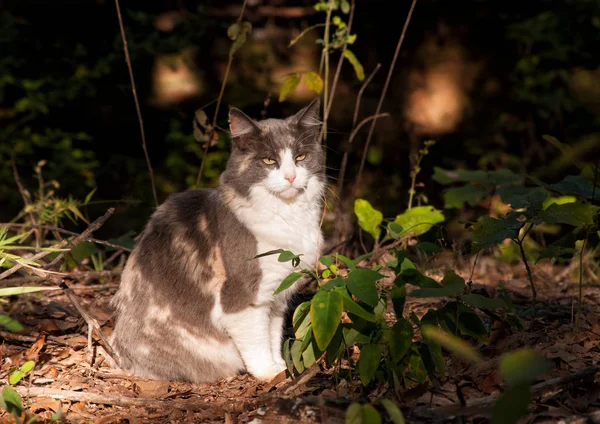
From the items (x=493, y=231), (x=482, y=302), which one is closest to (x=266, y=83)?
(x=493, y=231)

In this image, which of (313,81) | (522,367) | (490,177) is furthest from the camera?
(490,177)

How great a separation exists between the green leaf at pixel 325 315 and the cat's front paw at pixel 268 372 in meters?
0.89

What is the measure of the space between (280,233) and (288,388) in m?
0.75

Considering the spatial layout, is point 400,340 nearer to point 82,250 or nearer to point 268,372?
point 268,372

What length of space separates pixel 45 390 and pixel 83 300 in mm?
1290

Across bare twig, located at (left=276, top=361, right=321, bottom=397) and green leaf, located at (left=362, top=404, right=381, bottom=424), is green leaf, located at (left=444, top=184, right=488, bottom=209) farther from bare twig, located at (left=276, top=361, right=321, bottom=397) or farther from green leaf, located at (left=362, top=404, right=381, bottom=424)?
green leaf, located at (left=362, top=404, right=381, bottom=424)

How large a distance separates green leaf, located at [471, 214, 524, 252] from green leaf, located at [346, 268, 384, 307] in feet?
2.29

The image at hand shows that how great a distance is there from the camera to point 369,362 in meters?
2.31

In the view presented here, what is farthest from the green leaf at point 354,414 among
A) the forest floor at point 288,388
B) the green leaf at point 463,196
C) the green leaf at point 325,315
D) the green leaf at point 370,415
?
the green leaf at point 463,196

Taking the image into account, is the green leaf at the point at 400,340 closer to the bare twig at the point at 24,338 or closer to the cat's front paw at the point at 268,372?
the cat's front paw at the point at 268,372

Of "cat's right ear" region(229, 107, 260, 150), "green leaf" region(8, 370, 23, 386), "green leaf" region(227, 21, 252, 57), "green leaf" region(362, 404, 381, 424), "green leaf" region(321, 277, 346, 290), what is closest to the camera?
"green leaf" region(362, 404, 381, 424)

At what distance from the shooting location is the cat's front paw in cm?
306

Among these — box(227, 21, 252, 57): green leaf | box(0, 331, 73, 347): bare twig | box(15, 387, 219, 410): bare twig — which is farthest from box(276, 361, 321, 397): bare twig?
box(227, 21, 252, 57): green leaf

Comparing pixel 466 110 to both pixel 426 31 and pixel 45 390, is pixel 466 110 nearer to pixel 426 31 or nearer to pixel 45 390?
pixel 426 31
